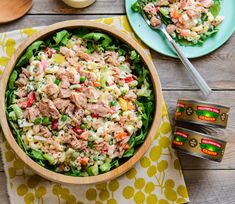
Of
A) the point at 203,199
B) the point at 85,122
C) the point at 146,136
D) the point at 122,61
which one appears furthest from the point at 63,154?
the point at 203,199

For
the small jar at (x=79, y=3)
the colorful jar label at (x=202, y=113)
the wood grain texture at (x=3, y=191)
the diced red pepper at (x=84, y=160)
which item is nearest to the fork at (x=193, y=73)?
the colorful jar label at (x=202, y=113)

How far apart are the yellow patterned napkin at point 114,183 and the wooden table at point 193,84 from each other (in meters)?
0.06

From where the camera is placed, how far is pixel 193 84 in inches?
82.3

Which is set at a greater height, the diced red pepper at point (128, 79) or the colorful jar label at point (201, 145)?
the diced red pepper at point (128, 79)

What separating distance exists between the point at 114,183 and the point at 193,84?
0.59 meters

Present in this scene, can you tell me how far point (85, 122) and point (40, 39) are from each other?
0.40m

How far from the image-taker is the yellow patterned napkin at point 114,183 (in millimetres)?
1937

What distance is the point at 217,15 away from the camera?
2129mm

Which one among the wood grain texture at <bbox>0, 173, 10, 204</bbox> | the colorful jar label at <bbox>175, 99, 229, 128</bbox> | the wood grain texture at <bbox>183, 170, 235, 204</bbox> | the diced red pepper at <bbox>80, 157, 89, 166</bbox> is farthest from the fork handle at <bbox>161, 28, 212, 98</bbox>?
the wood grain texture at <bbox>0, 173, 10, 204</bbox>

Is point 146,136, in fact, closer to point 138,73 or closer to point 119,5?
point 138,73

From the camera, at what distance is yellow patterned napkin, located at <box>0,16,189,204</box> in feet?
6.35

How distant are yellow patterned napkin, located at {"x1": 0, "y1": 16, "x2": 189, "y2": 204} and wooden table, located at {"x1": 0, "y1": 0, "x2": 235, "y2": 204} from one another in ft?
0.20

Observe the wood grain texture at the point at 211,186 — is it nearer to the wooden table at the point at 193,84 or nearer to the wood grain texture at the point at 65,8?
the wooden table at the point at 193,84

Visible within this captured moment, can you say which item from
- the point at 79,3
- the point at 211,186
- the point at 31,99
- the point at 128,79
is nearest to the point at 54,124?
the point at 31,99
